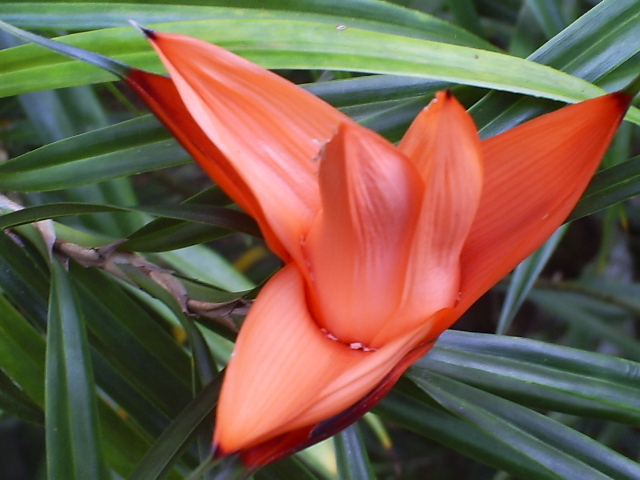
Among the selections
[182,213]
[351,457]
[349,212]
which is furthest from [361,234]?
[351,457]

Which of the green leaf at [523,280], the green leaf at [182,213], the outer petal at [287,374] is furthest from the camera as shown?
the green leaf at [523,280]

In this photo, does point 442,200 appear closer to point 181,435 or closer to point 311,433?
point 311,433

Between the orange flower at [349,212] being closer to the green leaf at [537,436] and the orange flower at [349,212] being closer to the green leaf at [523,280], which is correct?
the green leaf at [537,436]

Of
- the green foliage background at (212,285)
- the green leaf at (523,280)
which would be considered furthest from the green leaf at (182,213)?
the green leaf at (523,280)

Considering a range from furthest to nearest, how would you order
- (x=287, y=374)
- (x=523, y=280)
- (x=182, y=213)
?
(x=523, y=280), (x=182, y=213), (x=287, y=374)

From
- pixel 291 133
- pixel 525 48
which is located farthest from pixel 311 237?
pixel 525 48

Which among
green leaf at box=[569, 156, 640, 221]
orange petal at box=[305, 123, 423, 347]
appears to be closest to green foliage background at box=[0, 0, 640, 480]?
green leaf at box=[569, 156, 640, 221]

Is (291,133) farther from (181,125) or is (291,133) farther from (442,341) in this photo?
(442,341)
